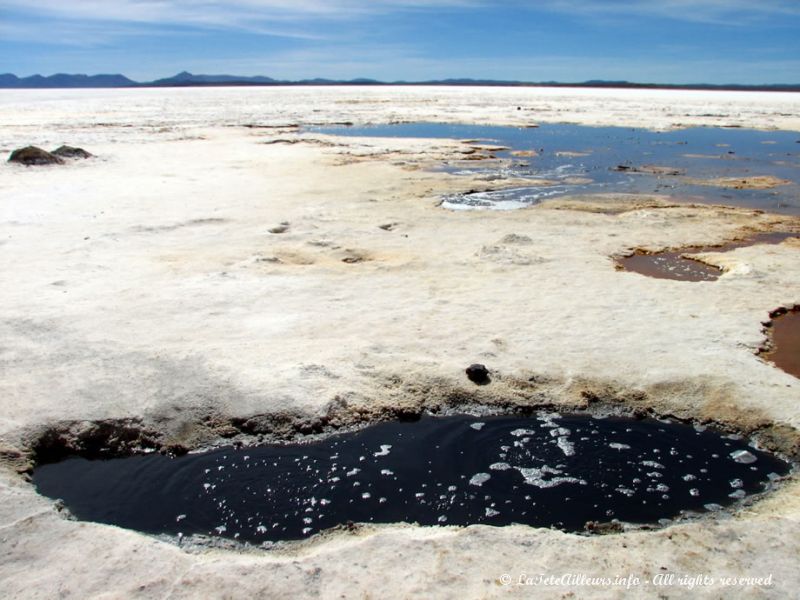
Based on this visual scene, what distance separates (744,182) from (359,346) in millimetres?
13451

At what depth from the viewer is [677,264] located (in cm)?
850

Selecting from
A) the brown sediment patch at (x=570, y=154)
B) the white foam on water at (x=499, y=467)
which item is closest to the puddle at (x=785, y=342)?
the white foam on water at (x=499, y=467)

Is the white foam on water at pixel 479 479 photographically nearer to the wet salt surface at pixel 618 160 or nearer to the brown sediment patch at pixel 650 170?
the wet salt surface at pixel 618 160

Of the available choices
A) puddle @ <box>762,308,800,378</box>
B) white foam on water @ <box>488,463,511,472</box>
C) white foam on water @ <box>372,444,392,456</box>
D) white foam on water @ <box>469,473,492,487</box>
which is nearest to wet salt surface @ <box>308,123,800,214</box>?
puddle @ <box>762,308,800,378</box>

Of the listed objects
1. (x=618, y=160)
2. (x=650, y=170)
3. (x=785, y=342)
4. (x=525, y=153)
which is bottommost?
(x=785, y=342)

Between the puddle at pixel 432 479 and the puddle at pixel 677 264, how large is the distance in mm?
3771

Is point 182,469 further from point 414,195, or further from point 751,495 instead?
point 414,195

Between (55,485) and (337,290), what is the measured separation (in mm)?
3623

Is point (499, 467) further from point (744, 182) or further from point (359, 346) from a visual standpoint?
A: point (744, 182)

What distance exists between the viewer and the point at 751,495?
3.98 metres

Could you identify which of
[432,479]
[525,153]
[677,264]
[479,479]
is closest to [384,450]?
[432,479]

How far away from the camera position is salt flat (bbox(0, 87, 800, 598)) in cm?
331

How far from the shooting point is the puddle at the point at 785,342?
5531 millimetres

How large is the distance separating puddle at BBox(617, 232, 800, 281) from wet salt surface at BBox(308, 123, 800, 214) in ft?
11.8
